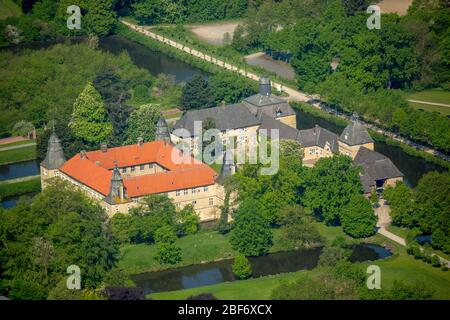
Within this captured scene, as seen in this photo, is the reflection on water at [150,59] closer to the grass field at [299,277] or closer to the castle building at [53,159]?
the castle building at [53,159]

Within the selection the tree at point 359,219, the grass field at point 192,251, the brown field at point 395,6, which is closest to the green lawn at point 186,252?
the grass field at point 192,251

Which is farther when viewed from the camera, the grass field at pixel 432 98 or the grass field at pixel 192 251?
the grass field at pixel 432 98

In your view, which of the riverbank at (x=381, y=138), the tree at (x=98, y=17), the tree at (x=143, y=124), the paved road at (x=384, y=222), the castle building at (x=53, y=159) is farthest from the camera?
the tree at (x=98, y=17)

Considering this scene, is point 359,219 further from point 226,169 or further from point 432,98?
point 432,98

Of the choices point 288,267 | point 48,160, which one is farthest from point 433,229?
point 48,160

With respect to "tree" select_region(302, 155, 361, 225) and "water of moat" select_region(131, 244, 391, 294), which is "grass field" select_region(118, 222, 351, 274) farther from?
"tree" select_region(302, 155, 361, 225)

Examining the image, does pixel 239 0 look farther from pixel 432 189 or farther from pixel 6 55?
pixel 432 189

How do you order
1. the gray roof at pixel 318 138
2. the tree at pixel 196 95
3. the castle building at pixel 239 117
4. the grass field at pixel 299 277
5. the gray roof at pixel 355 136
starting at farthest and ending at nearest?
the tree at pixel 196 95, the castle building at pixel 239 117, the gray roof at pixel 318 138, the gray roof at pixel 355 136, the grass field at pixel 299 277
